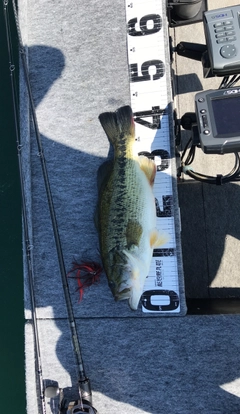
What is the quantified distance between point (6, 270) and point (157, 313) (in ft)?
3.01

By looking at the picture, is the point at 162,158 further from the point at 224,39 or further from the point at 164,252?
the point at 224,39

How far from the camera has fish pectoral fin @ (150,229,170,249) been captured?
1575 mm

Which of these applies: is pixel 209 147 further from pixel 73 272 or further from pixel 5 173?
pixel 5 173

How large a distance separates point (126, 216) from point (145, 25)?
920mm

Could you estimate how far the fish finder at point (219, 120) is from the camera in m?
1.31

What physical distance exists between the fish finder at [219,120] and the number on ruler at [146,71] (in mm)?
435

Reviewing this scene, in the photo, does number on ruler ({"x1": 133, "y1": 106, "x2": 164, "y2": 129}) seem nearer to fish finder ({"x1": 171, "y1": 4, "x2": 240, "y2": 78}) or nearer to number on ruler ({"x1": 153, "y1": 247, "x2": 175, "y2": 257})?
fish finder ({"x1": 171, "y1": 4, "x2": 240, "y2": 78})

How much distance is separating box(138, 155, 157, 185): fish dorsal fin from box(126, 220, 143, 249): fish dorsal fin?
0.21 metres

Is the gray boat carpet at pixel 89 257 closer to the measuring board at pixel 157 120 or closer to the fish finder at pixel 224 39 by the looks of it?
the measuring board at pixel 157 120

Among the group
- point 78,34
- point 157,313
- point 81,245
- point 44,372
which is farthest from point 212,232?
point 78,34

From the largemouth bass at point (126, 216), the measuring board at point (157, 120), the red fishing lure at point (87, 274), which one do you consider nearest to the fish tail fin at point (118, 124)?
the largemouth bass at point (126, 216)

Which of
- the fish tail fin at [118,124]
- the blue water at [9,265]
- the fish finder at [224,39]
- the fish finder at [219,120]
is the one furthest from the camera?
the blue water at [9,265]

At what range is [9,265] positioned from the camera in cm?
209

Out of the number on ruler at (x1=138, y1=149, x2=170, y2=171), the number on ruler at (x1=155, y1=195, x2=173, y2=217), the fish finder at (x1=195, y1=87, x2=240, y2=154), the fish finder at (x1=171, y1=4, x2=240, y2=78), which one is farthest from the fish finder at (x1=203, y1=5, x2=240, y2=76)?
the number on ruler at (x1=155, y1=195, x2=173, y2=217)
